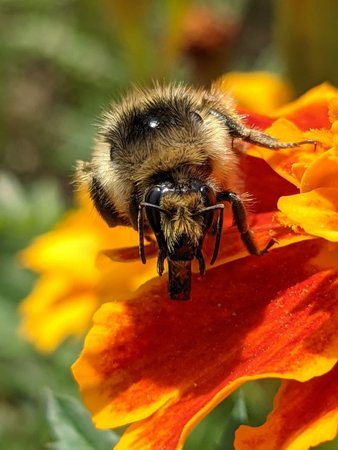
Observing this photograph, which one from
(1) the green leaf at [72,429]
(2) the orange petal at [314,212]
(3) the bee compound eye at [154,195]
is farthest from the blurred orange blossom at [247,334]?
(1) the green leaf at [72,429]

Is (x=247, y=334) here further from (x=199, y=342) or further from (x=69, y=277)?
(x=69, y=277)

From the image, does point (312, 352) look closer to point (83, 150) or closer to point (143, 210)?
point (143, 210)

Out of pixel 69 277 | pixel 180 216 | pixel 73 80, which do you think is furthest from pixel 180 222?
pixel 73 80

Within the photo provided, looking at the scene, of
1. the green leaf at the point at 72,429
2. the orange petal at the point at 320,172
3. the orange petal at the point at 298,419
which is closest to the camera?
the orange petal at the point at 298,419

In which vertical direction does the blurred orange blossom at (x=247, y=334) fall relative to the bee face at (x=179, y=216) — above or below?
below

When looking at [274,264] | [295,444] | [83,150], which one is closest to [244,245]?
[274,264]

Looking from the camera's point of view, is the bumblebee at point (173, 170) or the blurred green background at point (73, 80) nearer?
the bumblebee at point (173, 170)

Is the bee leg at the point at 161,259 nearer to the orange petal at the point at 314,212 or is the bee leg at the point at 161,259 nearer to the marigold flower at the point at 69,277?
the orange petal at the point at 314,212
